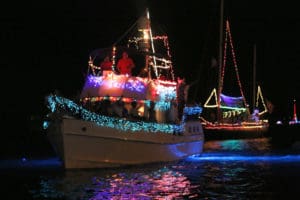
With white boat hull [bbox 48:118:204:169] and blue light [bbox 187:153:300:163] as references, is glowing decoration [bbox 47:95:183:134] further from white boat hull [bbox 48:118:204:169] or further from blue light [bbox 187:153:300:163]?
blue light [bbox 187:153:300:163]

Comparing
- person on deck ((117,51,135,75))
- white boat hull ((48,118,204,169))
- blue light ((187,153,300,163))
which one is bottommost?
blue light ((187,153,300,163))

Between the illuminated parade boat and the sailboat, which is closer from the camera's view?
the illuminated parade boat

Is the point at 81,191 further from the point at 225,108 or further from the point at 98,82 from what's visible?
the point at 225,108

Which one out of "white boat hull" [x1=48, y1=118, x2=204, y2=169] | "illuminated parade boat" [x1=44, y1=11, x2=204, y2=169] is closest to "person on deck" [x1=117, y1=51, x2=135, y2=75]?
"illuminated parade boat" [x1=44, y1=11, x2=204, y2=169]

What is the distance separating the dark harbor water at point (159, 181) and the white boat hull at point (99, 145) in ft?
1.71

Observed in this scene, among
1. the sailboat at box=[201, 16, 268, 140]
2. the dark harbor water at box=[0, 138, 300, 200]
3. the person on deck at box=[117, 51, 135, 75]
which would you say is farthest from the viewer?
the sailboat at box=[201, 16, 268, 140]

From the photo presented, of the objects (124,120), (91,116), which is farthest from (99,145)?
(124,120)

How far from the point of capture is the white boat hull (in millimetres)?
26312

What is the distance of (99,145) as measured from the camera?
2675cm

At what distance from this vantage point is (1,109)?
8250 cm

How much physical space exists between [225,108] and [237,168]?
39981 millimetres

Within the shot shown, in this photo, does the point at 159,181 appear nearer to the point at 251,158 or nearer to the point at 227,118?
the point at 251,158

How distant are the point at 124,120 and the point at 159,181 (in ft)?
15.0

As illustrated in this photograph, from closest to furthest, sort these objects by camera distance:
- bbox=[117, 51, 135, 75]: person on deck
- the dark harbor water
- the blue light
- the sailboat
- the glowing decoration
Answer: the dark harbor water
the glowing decoration
bbox=[117, 51, 135, 75]: person on deck
the blue light
the sailboat
